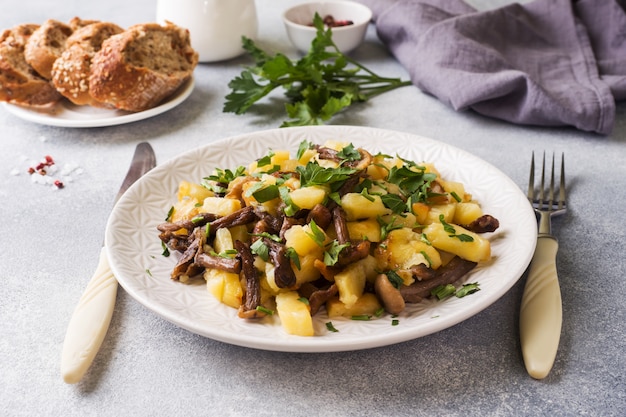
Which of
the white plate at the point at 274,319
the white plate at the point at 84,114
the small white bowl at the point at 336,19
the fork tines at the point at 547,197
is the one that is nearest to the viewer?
the white plate at the point at 274,319

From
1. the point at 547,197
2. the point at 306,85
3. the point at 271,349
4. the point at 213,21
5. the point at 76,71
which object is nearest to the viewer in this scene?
the point at 271,349

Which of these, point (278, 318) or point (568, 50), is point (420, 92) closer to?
point (568, 50)

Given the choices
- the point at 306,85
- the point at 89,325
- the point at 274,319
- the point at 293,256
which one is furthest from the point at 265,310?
the point at 306,85

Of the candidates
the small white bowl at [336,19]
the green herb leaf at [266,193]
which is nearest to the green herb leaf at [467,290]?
the green herb leaf at [266,193]

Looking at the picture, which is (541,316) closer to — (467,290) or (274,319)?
(467,290)

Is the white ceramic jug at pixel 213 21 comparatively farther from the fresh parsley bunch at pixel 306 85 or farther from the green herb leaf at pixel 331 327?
the green herb leaf at pixel 331 327

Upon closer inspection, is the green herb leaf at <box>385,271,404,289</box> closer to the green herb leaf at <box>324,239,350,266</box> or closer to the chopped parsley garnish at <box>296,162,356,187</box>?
the green herb leaf at <box>324,239,350,266</box>
